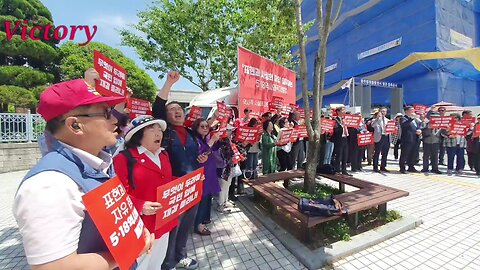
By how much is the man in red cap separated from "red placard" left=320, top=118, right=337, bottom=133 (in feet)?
20.5

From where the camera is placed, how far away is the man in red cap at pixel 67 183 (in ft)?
2.99

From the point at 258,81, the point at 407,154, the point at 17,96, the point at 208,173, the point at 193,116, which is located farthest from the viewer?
the point at 17,96

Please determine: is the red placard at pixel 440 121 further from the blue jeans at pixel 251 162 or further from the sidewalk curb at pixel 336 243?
the blue jeans at pixel 251 162

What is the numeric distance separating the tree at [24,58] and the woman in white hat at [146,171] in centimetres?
1261

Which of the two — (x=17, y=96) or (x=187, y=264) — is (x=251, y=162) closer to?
(x=187, y=264)

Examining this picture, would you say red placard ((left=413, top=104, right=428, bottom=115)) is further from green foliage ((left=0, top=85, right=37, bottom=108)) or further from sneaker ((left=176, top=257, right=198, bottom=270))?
green foliage ((left=0, top=85, right=37, bottom=108))

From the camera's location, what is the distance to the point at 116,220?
3.87 feet

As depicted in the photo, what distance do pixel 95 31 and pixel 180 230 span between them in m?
6.79

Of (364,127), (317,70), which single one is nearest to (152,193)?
(317,70)

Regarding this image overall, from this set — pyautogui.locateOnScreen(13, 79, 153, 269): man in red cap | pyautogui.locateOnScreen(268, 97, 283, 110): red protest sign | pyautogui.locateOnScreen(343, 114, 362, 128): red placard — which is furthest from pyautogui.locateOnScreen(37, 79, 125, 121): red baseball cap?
pyautogui.locateOnScreen(343, 114, 362, 128): red placard

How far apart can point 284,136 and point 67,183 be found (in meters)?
5.16

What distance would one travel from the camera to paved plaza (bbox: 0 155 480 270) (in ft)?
9.99

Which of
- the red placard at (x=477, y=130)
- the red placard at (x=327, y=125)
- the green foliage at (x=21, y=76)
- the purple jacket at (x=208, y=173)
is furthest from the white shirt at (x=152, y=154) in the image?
the green foliage at (x=21, y=76)

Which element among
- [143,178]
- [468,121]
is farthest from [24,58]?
[468,121]
